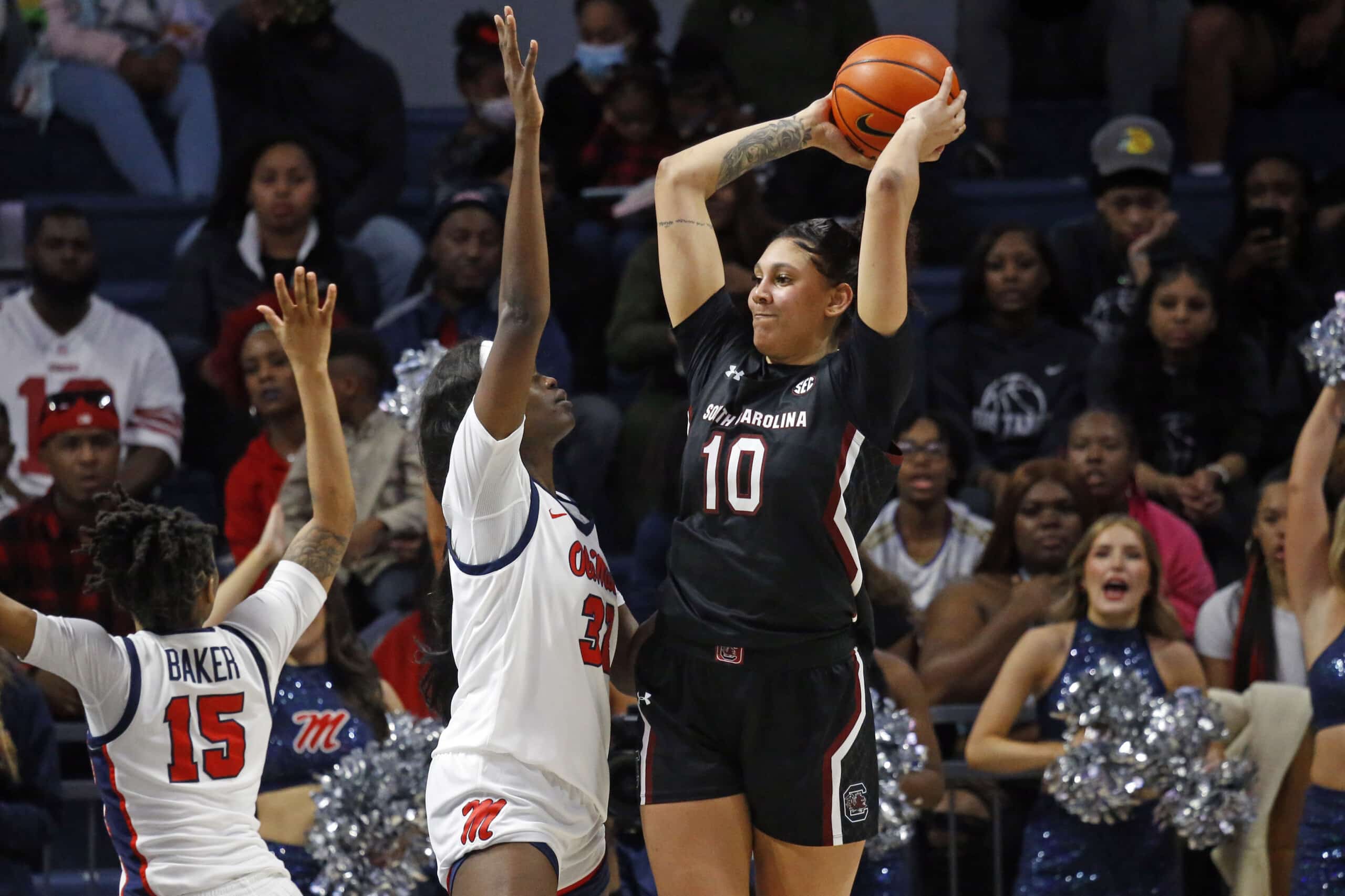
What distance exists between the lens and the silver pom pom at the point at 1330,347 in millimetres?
5133

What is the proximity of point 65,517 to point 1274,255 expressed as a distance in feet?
16.3

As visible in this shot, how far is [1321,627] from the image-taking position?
5250 millimetres

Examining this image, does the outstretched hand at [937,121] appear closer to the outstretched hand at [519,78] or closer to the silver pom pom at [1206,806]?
the outstretched hand at [519,78]

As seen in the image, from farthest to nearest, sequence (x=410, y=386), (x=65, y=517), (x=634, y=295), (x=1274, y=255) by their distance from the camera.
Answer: (x=1274, y=255), (x=634, y=295), (x=65, y=517), (x=410, y=386)

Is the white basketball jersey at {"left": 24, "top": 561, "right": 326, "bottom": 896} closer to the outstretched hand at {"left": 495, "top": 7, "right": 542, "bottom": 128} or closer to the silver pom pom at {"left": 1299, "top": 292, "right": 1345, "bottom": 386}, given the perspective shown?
the outstretched hand at {"left": 495, "top": 7, "right": 542, "bottom": 128}

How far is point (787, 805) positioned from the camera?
357 cm

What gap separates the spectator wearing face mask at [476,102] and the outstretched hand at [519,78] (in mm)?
4565

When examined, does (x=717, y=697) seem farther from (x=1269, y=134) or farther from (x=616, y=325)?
(x=1269, y=134)

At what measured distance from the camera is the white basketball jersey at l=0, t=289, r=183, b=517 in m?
7.07

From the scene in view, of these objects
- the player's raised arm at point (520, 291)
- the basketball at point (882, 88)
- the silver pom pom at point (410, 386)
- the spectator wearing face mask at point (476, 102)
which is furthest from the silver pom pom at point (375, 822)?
the spectator wearing face mask at point (476, 102)

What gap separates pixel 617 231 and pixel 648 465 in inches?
70.9

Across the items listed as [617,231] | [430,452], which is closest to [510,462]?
[430,452]

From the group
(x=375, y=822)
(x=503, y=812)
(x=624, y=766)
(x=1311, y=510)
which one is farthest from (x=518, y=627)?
(x=1311, y=510)

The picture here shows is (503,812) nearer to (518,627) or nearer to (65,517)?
(518,627)
